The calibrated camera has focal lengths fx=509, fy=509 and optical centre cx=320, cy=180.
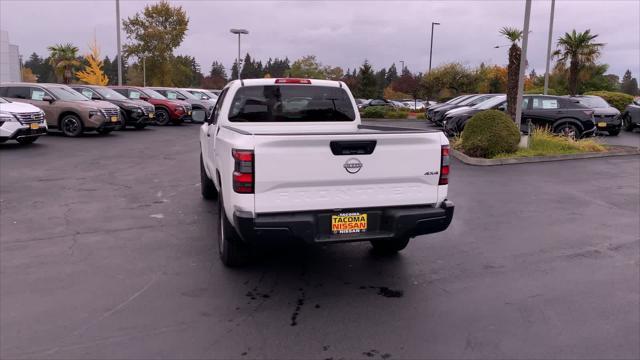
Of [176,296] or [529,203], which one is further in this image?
[529,203]

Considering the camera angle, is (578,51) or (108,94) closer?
(108,94)

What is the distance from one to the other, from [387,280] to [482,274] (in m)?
0.98

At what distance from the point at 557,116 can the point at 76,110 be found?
15.4m

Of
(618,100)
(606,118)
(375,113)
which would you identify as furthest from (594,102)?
(375,113)

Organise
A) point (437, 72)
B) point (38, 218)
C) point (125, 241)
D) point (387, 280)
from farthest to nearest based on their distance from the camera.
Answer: point (437, 72)
point (38, 218)
point (125, 241)
point (387, 280)

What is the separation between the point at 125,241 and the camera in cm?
591

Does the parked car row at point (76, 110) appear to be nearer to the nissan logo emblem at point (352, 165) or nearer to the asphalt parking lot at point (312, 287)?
the asphalt parking lot at point (312, 287)

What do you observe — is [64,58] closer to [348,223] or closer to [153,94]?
[153,94]

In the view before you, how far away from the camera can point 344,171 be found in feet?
13.9

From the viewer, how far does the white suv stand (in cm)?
1306

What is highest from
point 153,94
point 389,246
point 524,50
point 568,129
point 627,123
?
point 524,50

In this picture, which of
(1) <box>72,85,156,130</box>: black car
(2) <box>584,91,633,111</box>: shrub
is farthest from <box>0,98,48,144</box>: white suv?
(2) <box>584,91,633,111</box>: shrub

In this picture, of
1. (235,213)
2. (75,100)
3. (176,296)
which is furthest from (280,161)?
(75,100)

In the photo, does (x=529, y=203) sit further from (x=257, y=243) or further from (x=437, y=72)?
(x=437, y=72)
